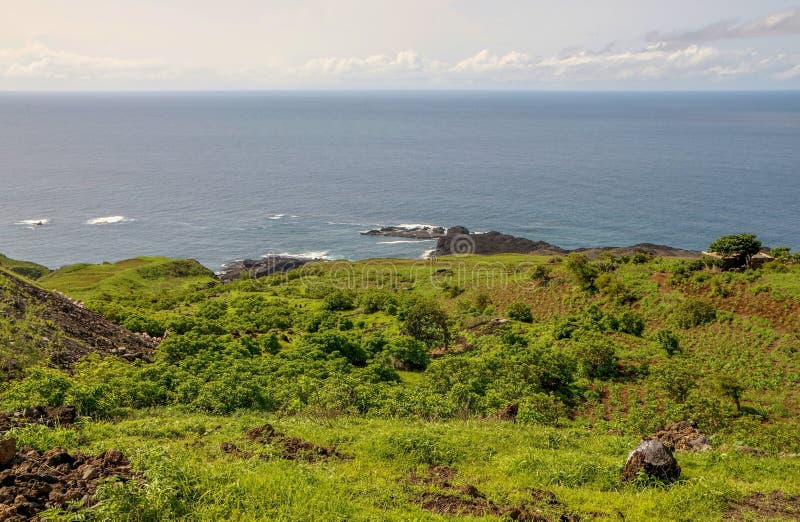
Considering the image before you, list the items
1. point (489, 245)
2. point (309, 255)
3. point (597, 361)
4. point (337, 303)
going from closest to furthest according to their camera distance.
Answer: point (597, 361) < point (337, 303) < point (309, 255) < point (489, 245)

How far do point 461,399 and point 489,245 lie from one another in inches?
3104

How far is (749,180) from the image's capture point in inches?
5856

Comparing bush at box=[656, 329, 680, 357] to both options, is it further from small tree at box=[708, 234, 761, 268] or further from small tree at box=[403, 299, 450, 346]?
small tree at box=[708, 234, 761, 268]

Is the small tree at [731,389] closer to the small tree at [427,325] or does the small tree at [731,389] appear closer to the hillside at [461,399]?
the hillside at [461,399]

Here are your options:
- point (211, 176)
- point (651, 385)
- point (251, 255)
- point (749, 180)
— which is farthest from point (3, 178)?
point (749, 180)

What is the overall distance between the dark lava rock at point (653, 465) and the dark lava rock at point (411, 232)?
95072 millimetres

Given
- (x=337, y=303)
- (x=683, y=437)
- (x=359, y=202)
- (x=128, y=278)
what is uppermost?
(x=683, y=437)

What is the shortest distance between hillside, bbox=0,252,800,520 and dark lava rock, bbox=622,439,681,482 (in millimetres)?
363

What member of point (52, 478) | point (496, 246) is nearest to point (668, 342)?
point (52, 478)

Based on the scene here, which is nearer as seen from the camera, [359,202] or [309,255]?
[309,255]

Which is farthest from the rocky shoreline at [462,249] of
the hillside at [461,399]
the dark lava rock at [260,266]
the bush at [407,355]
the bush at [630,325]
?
the bush at [407,355]

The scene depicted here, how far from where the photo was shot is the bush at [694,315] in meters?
39.2

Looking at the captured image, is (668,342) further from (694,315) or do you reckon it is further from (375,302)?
(375,302)

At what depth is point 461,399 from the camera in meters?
26.0
